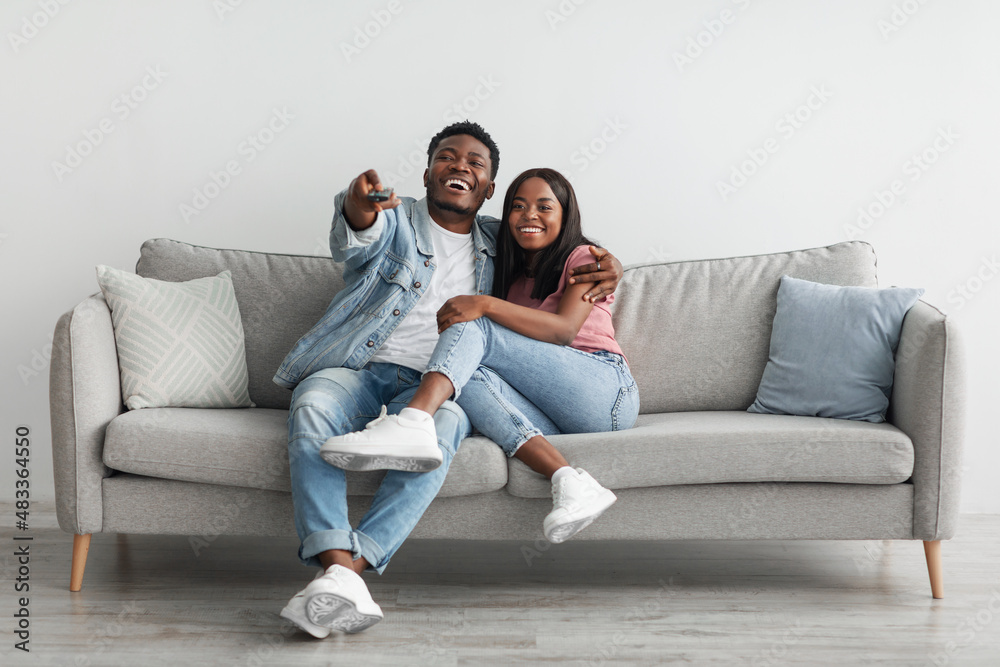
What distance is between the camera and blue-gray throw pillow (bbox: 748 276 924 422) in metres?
2.05

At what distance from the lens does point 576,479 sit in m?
1.73

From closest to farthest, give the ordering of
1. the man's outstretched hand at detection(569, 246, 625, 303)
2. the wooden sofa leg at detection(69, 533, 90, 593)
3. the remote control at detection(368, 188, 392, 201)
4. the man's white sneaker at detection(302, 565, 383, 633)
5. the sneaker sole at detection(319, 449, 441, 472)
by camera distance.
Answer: the man's white sneaker at detection(302, 565, 383, 633), the sneaker sole at detection(319, 449, 441, 472), the remote control at detection(368, 188, 392, 201), the wooden sofa leg at detection(69, 533, 90, 593), the man's outstretched hand at detection(569, 246, 625, 303)

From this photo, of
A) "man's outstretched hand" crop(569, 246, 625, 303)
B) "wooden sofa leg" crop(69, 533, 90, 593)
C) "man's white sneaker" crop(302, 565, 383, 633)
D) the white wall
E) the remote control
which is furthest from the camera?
the white wall

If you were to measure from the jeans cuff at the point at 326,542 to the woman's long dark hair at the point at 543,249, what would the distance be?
830 mm

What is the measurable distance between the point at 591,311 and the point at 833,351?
63 cm

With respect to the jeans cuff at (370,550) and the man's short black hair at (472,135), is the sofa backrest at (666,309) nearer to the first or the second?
the man's short black hair at (472,135)

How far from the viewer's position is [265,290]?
236 cm

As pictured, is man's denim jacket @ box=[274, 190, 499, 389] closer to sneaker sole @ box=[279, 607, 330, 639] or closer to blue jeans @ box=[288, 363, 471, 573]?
blue jeans @ box=[288, 363, 471, 573]

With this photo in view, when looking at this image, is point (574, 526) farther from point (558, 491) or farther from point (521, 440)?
point (521, 440)

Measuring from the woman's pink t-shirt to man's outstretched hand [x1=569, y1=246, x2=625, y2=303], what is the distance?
45 millimetres

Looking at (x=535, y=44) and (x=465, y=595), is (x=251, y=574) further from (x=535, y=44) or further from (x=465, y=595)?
(x=535, y=44)

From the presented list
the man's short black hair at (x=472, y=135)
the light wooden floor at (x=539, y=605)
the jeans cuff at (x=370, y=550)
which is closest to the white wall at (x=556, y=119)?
the man's short black hair at (x=472, y=135)

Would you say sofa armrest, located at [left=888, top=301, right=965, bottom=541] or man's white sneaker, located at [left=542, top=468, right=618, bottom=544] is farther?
sofa armrest, located at [left=888, top=301, right=965, bottom=541]

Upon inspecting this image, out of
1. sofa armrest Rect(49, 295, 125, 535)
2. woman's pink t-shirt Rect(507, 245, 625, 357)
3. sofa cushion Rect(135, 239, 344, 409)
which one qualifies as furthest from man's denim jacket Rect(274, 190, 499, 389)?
sofa armrest Rect(49, 295, 125, 535)
